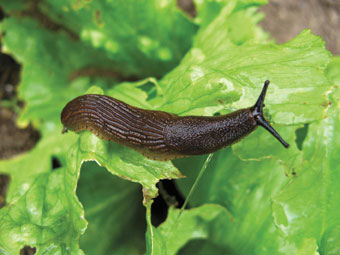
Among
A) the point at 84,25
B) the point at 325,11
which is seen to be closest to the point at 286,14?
the point at 325,11

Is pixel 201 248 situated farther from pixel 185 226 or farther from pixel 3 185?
pixel 3 185

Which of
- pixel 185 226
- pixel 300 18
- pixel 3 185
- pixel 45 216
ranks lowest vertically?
pixel 3 185

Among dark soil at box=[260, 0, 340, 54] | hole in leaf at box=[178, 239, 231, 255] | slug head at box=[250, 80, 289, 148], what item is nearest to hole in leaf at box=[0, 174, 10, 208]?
hole in leaf at box=[178, 239, 231, 255]

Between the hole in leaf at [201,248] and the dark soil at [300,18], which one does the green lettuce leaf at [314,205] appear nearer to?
the hole in leaf at [201,248]

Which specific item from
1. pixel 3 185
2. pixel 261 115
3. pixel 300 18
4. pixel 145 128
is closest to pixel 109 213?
pixel 145 128

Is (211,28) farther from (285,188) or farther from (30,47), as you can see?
(30,47)

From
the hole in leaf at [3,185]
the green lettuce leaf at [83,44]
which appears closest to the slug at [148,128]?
the green lettuce leaf at [83,44]

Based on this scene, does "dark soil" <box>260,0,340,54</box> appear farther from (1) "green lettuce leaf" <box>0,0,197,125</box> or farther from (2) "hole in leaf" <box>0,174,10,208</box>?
(2) "hole in leaf" <box>0,174,10,208</box>

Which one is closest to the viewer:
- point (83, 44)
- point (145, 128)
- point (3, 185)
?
point (145, 128)
